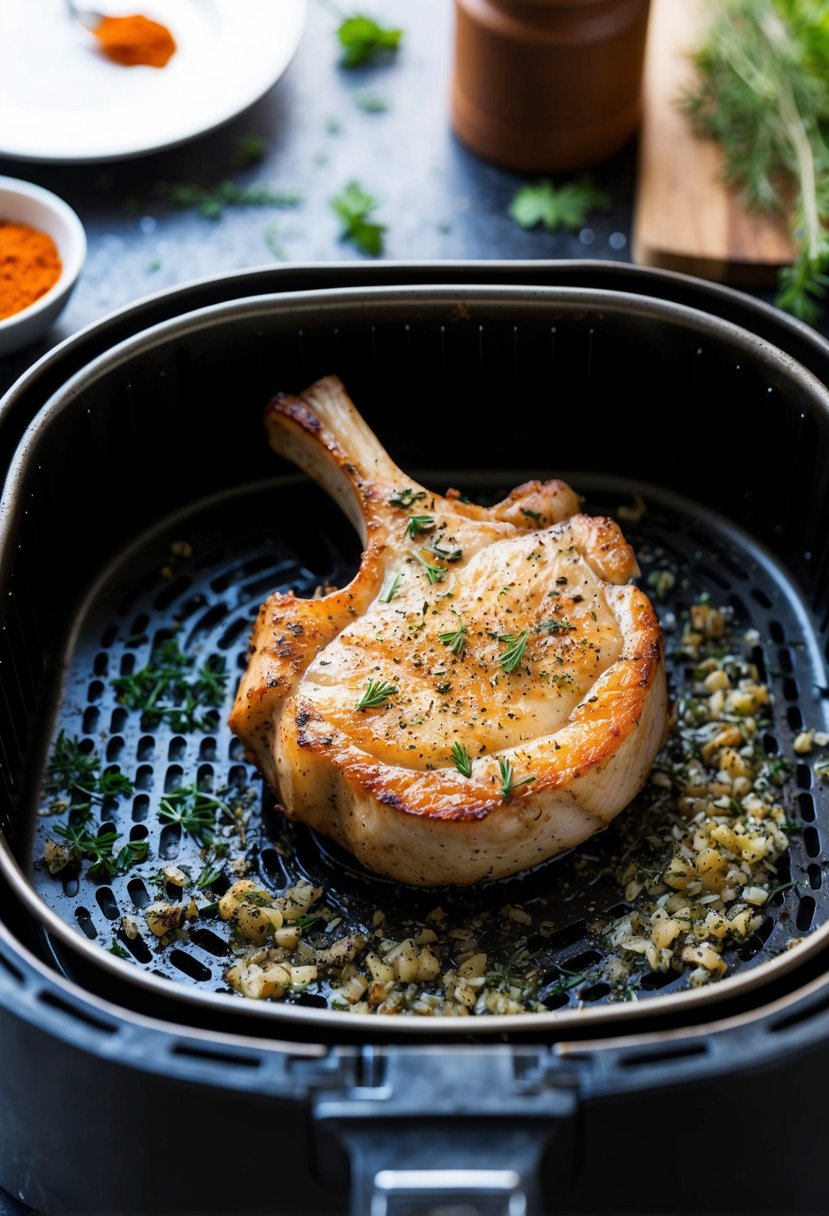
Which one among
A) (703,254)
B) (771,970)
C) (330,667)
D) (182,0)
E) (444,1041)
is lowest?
(444,1041)

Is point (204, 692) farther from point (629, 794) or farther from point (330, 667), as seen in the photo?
point (629, 794)

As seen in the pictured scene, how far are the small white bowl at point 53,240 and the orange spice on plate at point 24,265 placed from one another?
11 mm

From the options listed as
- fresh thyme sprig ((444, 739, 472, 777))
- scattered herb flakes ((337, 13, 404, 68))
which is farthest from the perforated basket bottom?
scattered herb flakes ((337, 13, 404, 68))

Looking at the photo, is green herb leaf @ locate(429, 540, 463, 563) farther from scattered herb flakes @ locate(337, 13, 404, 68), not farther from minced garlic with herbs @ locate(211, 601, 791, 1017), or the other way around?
scattered herb flakes @ locate(337, 13, 404, 68)

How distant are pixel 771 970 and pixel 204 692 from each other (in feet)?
3.24

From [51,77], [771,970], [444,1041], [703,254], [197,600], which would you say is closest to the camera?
[771,970]

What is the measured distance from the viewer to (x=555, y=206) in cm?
276

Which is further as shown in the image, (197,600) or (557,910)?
(197,600)

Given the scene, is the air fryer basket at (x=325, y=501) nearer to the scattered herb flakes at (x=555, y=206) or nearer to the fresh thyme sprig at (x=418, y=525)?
the fresh thyme sprig at (x=418, y=525)

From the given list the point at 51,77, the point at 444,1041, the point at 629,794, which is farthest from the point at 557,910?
the point at 51,77

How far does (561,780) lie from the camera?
168 centimetres

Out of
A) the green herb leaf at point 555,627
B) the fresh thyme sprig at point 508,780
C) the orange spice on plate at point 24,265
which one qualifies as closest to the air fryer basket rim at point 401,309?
the orange spice on plate at point 24,265

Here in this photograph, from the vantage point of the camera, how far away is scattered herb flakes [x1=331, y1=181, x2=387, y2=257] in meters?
2.70

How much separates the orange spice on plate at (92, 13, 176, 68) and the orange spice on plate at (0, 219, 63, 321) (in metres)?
0.62
